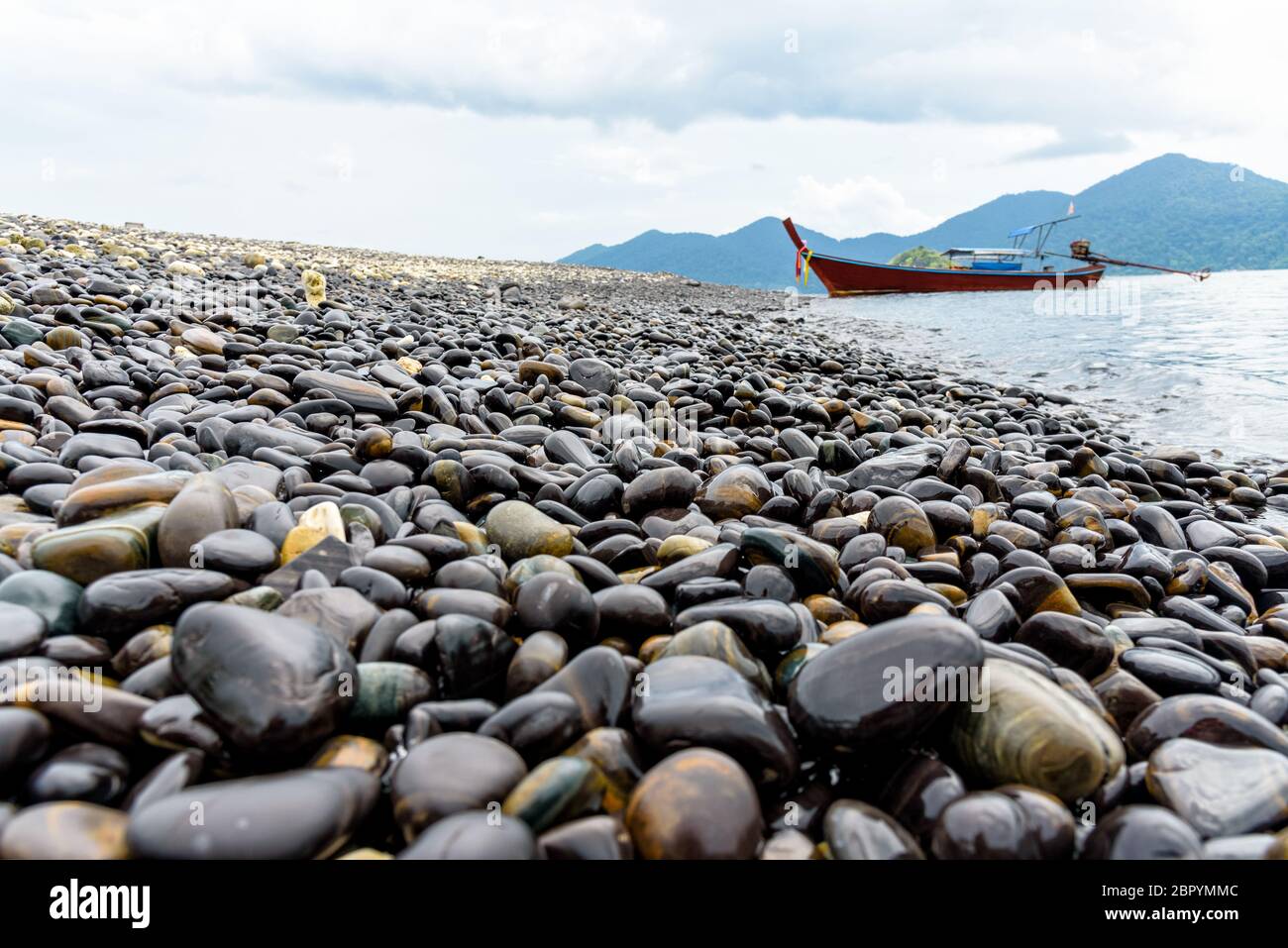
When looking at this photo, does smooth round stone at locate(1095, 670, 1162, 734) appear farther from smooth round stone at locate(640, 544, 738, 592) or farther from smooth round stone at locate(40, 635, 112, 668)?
smooth round stone at locate(40, 635, 112, 668)

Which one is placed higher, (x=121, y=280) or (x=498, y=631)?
(x=121, y=280)

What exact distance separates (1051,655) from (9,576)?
3.15 metres

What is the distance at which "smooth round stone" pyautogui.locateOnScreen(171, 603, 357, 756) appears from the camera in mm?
1523

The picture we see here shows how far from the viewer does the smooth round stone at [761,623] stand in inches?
83.8

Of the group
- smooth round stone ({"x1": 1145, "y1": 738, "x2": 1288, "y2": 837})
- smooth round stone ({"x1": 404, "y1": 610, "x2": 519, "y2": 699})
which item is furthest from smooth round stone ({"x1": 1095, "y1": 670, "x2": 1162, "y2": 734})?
smooth round stone ({"x1": 404, "y1": 610, "x2": 519, "y2": 699})

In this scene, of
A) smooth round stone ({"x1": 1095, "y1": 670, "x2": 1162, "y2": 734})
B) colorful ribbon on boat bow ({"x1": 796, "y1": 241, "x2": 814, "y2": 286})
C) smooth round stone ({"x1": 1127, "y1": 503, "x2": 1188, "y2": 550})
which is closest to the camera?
smooth round stone ({"x1": 1095, "y1": 670, "x2": 1162, "y2": 734})

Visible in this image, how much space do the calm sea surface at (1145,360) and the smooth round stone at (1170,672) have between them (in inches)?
225

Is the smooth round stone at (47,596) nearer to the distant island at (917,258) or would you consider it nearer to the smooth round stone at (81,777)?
the smooth round stone at (81,777)

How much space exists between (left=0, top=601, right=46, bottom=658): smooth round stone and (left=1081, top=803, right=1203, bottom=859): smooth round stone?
2.61 m

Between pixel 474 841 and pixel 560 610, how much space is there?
855mm

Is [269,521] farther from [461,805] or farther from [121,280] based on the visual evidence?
[121,280]

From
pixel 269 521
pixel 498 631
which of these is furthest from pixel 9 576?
pixel 498 631

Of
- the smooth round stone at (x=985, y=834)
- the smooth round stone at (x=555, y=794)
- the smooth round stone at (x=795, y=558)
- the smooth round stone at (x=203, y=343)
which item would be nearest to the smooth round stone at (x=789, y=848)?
the smooth round stone at (x=985, y=834)

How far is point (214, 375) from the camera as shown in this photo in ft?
15.0
